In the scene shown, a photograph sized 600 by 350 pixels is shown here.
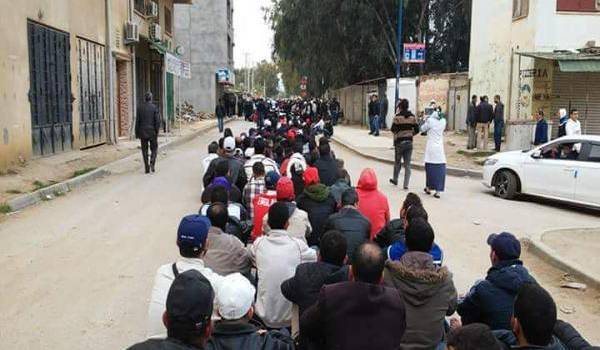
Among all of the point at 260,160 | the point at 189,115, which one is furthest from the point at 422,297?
the point at 189,115

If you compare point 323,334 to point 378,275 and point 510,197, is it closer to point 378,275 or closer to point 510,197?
point 378,275

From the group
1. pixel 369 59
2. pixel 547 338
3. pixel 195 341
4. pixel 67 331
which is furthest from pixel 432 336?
pixel 369 59

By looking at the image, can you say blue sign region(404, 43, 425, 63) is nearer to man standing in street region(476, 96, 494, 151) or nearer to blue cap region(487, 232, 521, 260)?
man standing in street region(476, 96, 494, 151)

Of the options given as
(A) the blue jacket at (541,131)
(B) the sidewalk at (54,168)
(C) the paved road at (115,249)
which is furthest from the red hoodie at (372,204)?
(A) the blue jacket at (541,131)

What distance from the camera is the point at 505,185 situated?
13.3 m

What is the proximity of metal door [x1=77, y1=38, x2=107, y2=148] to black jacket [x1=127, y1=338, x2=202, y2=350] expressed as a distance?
60.9 feet

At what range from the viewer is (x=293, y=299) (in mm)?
4230

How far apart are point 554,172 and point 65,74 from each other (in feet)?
43.6

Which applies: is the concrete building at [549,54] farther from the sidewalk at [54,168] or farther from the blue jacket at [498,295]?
the blue jacket at [498,295]

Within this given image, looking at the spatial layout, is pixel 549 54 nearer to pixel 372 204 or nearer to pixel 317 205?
pixel 372 204

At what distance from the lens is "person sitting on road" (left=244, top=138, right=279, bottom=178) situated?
911 cm

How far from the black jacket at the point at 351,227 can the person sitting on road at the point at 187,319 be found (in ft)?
9.07

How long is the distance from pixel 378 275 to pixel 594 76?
23.9m

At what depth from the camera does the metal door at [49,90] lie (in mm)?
16234
